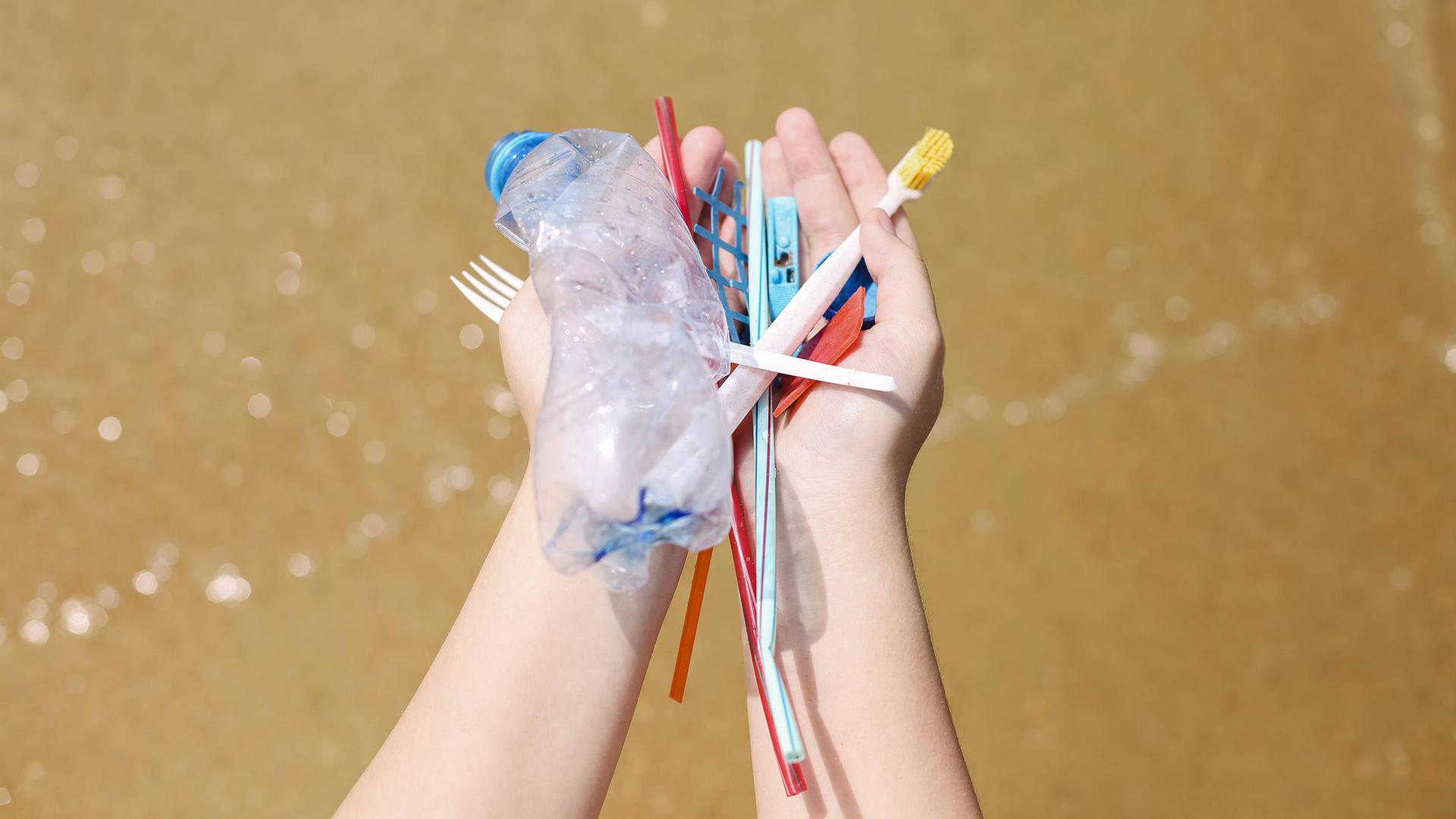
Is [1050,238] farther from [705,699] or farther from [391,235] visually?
[391,235]

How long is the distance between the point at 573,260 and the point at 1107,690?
0.83 m

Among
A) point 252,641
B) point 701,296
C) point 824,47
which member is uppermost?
point 824,47

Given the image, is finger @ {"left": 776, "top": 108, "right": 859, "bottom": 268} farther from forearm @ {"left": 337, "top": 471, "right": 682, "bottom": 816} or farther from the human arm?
forearm @ {"left": 337, "top": 471, "right": 682, "bottom": 816}

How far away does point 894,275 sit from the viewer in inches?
31.2

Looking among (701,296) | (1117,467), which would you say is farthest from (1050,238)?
(701,296)

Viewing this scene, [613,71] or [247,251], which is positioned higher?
[613,71]

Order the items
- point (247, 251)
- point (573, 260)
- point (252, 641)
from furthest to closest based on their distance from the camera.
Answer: point (247, 251) < point (252, 641) < point (573, 260)

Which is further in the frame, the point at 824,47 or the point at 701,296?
the point at 824,47

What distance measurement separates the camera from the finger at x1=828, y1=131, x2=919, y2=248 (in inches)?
37.9

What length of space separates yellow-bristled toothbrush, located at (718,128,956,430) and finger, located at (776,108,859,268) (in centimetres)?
6

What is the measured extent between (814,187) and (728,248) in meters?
0.16

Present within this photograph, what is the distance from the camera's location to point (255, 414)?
1158 mm

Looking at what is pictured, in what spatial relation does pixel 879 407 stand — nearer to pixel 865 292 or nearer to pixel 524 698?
pixel 865 292

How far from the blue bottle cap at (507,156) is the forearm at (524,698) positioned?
27 centimetres
